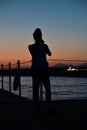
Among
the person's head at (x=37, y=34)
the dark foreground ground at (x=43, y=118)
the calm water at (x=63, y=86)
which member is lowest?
the dark foreground ground at (x=43, y=118)

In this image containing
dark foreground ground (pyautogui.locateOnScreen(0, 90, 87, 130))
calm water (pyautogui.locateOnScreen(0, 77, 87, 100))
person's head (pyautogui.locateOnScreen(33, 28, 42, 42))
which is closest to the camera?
dark foreground ground (pyautogui.locateOnScreen(0, 90, 87, 130))

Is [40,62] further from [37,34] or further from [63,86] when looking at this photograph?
[63,86]

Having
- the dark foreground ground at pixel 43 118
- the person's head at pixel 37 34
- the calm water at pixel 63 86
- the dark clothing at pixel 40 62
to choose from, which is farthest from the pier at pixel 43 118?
the calm water at pixel 63 86

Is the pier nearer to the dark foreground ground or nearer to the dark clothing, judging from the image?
the dark foreground ground

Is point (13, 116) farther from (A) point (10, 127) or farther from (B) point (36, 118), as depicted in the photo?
(A) point (10, 127)

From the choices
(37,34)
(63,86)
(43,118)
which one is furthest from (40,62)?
(63,86)

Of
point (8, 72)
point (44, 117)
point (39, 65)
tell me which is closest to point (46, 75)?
point (39, 65)

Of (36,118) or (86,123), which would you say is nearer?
(86,123)

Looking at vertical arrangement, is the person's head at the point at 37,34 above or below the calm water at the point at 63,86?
above

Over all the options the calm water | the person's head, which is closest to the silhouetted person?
the person's head

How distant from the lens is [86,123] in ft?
21.4

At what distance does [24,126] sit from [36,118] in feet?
2.83

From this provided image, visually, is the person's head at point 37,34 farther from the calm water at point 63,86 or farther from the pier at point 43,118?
the calm water at point 63,86

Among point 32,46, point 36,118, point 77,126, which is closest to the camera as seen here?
point 77,126
